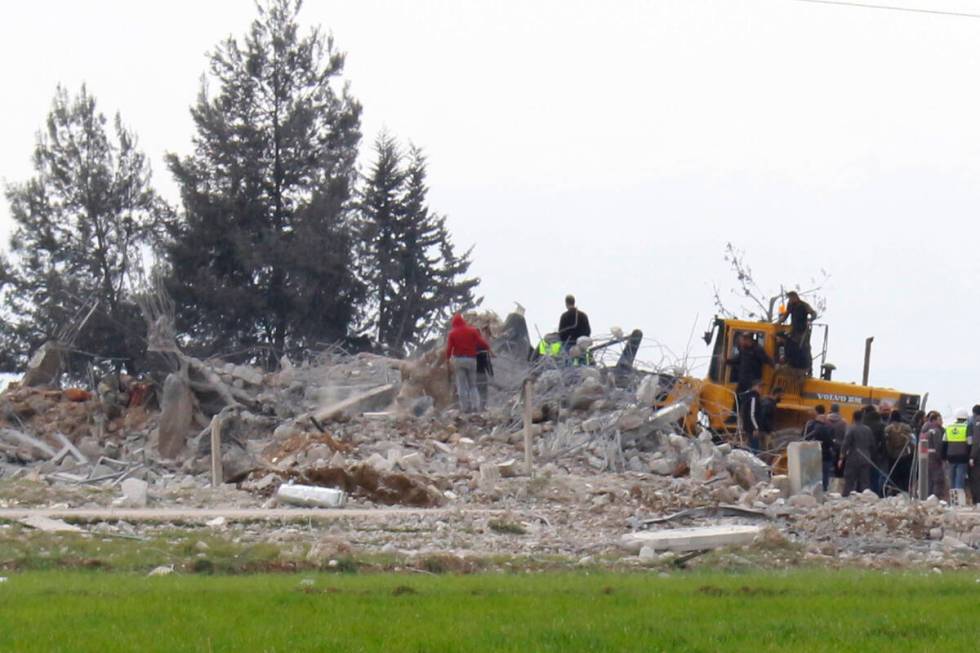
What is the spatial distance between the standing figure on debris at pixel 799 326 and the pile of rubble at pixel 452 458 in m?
2.43

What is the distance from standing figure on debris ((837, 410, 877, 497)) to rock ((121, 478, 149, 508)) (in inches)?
383

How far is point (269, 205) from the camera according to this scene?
48562 mm

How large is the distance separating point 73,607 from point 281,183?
39.4 m

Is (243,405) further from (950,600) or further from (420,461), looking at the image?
(950,600)

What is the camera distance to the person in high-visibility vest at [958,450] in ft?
74.4

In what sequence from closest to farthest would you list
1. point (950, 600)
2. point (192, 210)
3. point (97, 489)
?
point (950, 600), point (97, 489), point (192, 210)

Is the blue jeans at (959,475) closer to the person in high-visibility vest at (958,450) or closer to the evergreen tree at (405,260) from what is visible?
the person in high-visibility vest at (958,450)

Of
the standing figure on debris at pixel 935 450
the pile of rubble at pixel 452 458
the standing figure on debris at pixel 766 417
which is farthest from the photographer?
the standing figure on debris at pixel 766 417

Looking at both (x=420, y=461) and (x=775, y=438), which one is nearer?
(x=420, y=461)

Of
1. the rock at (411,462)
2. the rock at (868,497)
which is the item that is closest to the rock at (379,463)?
the rock at (411,462)

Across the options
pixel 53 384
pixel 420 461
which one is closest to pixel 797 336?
pixel 420 461

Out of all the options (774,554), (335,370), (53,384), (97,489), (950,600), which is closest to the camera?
(950,600)

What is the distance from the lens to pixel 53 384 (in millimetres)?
33094

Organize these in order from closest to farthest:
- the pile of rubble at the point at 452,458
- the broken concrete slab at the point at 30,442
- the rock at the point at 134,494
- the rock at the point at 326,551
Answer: the rock at the point at 326,551, the pile of rubble at the point at 452,458, the rock at the point at 134,494, the broken concrete slab at the point at 30,442
